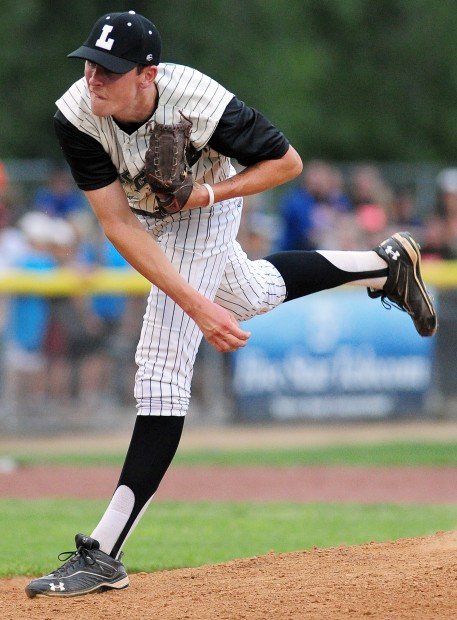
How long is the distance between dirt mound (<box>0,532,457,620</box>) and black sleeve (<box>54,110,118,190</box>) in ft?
5.57

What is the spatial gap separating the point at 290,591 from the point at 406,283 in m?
1.85

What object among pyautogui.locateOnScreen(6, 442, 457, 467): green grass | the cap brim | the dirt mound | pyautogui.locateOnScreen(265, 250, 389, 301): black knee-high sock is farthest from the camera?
pyautogui.locateOnScreen(6, 442, 457, 467): green grass

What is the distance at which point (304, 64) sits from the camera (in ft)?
74.5

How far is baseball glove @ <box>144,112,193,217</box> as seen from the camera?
4.94m

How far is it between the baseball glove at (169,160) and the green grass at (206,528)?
Result: 2158 millimetres

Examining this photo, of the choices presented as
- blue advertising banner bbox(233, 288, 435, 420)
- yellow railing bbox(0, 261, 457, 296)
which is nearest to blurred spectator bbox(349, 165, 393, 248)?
blue advertising banner bbox(233, 288, 435, 420)

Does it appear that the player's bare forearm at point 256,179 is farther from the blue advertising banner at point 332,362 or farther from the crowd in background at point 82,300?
the blue advertising banner at point 332,362

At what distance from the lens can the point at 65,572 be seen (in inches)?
203

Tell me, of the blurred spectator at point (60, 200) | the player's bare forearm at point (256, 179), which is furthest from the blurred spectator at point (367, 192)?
the player's bare forearm at point (256, 179)

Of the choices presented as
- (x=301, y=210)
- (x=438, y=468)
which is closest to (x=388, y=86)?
(x=301, y=210)

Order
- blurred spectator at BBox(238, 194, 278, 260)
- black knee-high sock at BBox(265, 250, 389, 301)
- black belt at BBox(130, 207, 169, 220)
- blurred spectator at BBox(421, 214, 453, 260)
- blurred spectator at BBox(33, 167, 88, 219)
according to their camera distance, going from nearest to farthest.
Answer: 1. black belt at BBox(130, 207, 169, 220)
2. black knee-high sock at BBox(265, 250, 389, 301)
3. blurred spectator at BBox(238, 194, 278, 260)
4. blurred spectator at BBox(33, 167, 88, 219)
5. blurred spectator at BBox(421, 214, 453, 260)

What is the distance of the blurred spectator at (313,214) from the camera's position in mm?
12844

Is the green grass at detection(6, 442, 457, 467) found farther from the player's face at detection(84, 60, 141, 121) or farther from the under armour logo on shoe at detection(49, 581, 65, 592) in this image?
the player's face at detection(84, 60, 141, 121)

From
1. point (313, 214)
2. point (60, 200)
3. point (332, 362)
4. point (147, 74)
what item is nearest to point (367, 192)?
point (313, 214)
